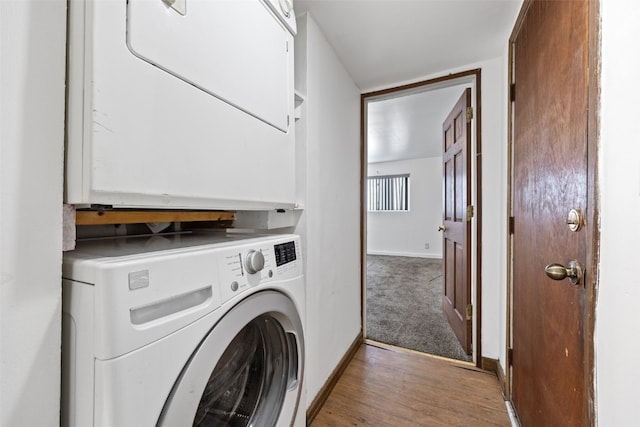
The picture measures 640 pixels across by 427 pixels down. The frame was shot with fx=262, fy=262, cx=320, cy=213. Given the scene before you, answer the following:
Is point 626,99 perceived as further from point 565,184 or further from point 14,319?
point 14,319

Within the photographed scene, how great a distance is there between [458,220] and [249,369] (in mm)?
1926

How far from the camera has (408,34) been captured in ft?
4.87

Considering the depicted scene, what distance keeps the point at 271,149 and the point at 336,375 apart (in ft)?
4.69

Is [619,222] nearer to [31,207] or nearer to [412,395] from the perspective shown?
[31,207]

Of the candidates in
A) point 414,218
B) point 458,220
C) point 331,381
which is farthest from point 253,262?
point 414,218

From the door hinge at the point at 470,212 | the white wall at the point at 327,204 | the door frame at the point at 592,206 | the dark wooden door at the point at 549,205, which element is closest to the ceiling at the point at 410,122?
the white wall at the point at 327,204

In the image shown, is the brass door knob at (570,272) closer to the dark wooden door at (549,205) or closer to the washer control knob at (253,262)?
the dark wooden door at (549,205)

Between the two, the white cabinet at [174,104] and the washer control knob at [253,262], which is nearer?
the white cabinet at [174,104]

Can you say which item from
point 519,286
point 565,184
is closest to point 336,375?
point 519,286

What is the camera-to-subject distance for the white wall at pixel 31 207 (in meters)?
0.39

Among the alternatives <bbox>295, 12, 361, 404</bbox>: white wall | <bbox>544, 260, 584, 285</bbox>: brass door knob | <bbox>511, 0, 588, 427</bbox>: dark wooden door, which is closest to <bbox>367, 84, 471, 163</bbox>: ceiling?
<bbox>295, 12, 361, 404</bbox>: white wall

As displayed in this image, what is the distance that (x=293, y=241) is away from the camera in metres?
0.92

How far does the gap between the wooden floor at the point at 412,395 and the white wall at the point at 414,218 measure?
407 centimetres

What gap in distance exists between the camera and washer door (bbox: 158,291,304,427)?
54 cm
